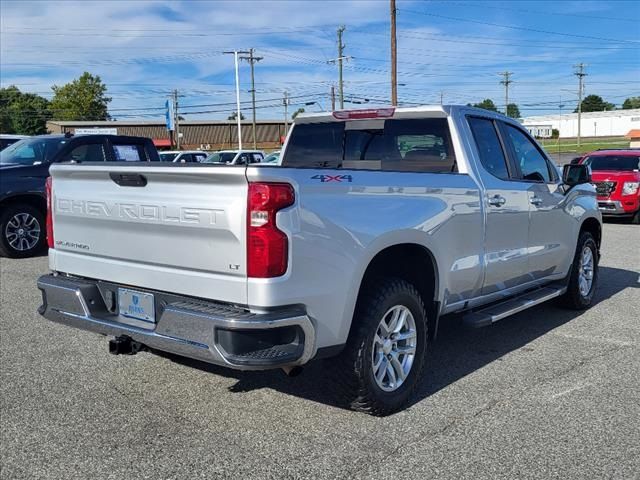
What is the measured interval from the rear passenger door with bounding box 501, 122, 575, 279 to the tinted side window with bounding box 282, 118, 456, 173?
888 millimetres

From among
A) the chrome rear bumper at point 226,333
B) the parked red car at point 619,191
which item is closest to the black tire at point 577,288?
the chrome rear bumper at point 226,333

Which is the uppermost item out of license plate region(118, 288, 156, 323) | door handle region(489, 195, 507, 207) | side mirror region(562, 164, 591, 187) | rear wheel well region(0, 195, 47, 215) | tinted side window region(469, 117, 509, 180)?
tinted side window region(469, 117, 509, 180)

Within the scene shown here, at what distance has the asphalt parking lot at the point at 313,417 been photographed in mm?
3434

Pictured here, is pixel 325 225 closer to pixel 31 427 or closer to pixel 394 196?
pixel 394 196

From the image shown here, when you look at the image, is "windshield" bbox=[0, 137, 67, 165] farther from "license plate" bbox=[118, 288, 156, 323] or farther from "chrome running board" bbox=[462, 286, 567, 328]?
"chrome running board" bbox=[462, 286, 567, 328]

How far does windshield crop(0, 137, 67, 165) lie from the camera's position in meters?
10.5

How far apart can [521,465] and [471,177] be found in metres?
2.20

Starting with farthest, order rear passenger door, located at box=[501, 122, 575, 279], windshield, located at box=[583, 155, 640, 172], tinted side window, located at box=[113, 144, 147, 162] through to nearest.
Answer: windshield, located at box=[583, 155, 640, 172] → tinted side window, located at box=[113, 144, 147, 162] → rear passenger door, located at box=[501, 122, 575, 279]

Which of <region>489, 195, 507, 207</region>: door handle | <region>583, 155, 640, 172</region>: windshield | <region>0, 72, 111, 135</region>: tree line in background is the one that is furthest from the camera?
<region>0, 72, 111, 135</region>: tree line in background

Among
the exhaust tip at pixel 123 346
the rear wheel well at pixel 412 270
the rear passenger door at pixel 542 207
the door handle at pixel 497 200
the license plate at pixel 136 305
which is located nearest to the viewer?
the license plate at pixel 136 305

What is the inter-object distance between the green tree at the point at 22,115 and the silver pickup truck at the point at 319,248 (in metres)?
107

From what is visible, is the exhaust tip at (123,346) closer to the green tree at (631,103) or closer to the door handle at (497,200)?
the door handle at (497,200)

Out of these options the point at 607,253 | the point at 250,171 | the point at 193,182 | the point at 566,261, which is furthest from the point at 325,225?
the point at 607,253

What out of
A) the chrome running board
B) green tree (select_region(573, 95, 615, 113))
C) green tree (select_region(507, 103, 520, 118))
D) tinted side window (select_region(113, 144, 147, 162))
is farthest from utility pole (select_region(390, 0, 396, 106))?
green tree (select_region(573, 95, 615, 113))
